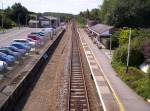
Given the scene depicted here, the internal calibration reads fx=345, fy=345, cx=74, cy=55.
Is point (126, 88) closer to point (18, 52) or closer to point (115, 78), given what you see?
point (115, 78)

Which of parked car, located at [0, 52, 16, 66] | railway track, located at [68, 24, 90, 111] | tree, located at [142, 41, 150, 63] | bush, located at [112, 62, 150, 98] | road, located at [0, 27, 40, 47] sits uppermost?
tree, located at [142, 41, 150, 63]

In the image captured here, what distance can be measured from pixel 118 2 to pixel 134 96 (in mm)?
51131

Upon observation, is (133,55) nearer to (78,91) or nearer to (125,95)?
(78,91)

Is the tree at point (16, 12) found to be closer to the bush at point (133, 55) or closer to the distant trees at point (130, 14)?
the distant trees at point (130, 14)

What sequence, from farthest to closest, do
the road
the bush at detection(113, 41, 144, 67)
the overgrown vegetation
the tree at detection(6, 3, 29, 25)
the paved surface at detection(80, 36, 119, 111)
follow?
1. the tree at detection(6, 3, 29, 25)
2. the road
3. the bush at detection(113, 41, 144, 67)
4. the overgrown vegetation
5. the paved surface at detection(80, 36, 119, 111)

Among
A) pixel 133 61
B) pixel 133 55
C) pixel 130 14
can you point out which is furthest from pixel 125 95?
pixel 130 14

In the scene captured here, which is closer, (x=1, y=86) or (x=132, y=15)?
(x=1, y=86)

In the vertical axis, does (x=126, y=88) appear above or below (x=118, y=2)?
below

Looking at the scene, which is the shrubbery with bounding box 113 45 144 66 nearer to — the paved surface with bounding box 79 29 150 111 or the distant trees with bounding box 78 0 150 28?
the paved surface with bounding box 79 29 150 111

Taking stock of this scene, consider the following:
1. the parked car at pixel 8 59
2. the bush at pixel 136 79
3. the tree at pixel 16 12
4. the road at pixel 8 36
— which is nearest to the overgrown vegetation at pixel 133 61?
the bush at pixel 136 79

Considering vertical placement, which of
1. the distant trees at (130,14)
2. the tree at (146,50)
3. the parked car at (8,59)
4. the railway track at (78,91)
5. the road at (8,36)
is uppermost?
the distant trees at (130,14)

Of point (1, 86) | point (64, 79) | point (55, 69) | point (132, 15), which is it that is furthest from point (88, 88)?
point (132, 15)

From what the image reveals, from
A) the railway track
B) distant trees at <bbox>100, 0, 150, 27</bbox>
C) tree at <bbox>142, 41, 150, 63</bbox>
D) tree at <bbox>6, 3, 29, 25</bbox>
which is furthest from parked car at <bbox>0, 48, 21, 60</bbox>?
tree at <bbox>6, 3, 29, 25</bbox>

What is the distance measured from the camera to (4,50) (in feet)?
118
